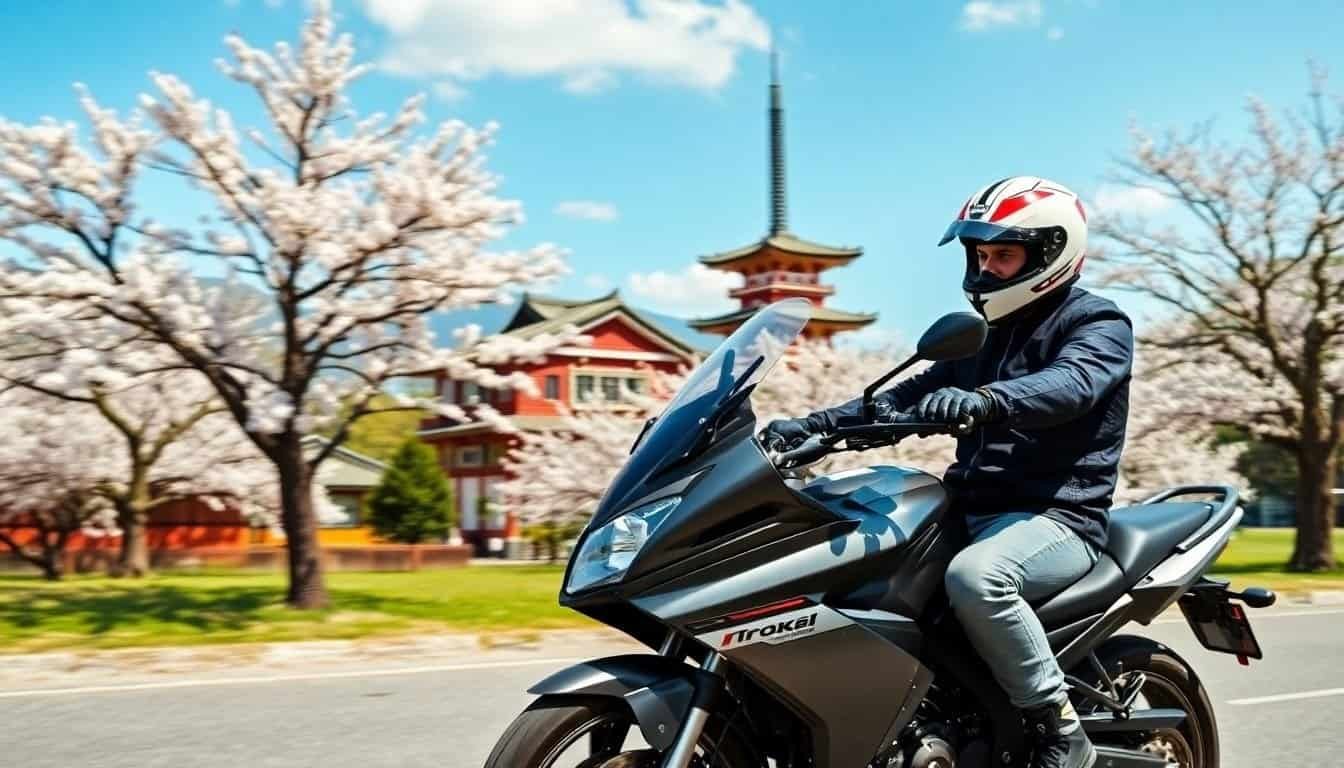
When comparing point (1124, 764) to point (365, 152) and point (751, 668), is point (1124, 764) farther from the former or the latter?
point (365, 152)

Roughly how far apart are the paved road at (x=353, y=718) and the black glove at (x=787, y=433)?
Answer: 7.41ft

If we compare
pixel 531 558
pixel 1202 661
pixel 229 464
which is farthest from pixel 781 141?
pixel 1202 661

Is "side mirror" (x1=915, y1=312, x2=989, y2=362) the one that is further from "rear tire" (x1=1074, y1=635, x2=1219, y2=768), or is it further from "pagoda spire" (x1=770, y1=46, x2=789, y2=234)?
"pagoda spire" (x1=770, y1=46, x2=789, y2=234)

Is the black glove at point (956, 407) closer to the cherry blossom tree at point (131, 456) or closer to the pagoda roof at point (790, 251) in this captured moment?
the cherry blossom tree at point (131, 456)

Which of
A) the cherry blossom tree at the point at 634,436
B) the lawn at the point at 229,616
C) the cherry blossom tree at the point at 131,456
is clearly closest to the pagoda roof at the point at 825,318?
the cherry blossom tree at the point at 634,436

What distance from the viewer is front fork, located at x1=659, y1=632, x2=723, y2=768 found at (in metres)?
2.94

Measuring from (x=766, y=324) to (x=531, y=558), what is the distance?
134 feet

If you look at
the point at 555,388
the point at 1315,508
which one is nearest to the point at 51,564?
the point at 1315,508

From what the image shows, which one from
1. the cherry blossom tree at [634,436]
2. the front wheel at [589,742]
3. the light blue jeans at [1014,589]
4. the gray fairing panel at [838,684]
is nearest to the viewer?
the front wheel at [589,742]

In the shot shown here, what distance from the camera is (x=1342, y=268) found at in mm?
19672

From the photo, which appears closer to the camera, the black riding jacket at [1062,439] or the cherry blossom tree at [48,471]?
the black riding jacket at [1062,439]

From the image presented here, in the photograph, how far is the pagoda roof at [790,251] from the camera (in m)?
50.0

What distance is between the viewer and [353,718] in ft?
19.8

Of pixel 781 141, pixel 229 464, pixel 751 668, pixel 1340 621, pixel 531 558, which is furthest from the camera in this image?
pixel 781 141
